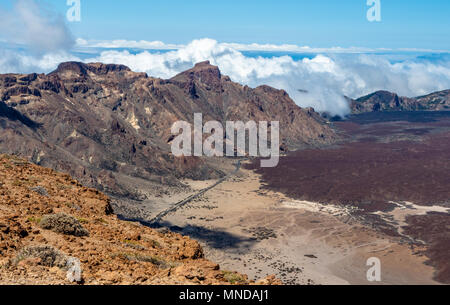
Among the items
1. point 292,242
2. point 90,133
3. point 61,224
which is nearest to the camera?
point 61,224

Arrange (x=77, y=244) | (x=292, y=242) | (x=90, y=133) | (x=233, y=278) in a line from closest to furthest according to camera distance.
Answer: (x=233, y=278) < (x=77, y=244) < (x=292, y=242) < (x=90, y=133)

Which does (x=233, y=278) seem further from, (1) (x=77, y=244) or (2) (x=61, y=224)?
(2) (x=61, y=224)

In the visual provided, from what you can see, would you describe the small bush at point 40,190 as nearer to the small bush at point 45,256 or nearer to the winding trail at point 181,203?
the small bush at point 45,256

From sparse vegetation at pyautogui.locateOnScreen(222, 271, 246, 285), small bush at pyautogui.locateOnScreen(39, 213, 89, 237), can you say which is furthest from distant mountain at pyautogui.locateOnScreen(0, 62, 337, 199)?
sparse vegetation at pyautogui.locateOnScreen(222, 271, 246, 285)

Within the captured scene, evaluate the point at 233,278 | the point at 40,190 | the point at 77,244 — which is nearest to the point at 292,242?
the point at 40,190

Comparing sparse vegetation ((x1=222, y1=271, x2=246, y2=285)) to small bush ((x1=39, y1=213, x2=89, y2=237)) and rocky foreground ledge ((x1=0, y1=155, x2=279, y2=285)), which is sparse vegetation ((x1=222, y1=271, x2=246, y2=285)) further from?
small bush ((x1=39, y1=213, x2=89, y2=237))

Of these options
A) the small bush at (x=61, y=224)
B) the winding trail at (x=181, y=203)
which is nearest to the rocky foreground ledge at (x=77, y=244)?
the small bush at (x=61, y=224)

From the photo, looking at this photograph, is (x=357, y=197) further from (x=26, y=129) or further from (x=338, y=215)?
(x=26, y=129)
